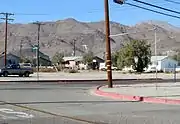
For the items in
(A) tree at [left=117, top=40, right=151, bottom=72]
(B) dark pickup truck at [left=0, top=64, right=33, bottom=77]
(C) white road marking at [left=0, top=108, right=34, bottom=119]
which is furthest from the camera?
(A) tree at [left=117, top=40, right=151, bottom=72]

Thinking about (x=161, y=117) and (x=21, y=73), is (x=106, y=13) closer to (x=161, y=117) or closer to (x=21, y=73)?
(x=161, y=117)

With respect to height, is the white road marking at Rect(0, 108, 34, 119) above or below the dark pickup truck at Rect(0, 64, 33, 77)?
below

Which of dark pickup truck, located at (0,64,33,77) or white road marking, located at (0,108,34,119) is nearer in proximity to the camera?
white road marking, located at (0,108,34,119)

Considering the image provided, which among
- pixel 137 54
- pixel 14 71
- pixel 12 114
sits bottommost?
pixel 12 114

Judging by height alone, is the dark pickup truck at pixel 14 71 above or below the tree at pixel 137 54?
below

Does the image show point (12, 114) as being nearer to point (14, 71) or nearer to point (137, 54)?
point (14, 71)

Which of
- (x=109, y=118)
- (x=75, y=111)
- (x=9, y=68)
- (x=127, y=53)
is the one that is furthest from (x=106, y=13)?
(x=127, y=53)

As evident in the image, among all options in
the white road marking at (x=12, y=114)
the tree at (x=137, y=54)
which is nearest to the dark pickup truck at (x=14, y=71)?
the tree at (x=137, y=54)

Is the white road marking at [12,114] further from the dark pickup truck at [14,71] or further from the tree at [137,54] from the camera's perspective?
the tree at [137,54]

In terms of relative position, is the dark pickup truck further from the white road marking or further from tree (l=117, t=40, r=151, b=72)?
the white road marking

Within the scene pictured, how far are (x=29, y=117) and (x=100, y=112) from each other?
336 cm

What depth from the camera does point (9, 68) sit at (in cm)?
6788

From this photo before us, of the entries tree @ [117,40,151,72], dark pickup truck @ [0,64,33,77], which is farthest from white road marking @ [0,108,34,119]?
tree @ [117,40,151,72]

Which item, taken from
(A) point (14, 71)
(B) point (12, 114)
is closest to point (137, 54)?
(A) point (14, 71)
